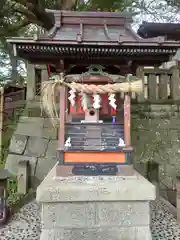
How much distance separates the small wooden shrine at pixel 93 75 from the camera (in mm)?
3598

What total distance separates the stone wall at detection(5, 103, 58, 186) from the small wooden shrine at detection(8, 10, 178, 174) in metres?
2.49

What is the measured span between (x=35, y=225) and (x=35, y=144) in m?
2.94

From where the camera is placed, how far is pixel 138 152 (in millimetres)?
6418

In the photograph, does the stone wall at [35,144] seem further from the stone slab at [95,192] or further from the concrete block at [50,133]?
the stone slab at [95,192]

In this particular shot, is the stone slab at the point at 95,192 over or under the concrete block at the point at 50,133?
under

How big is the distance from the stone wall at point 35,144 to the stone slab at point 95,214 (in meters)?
3.19

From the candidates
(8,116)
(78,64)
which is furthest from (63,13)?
(8,116)

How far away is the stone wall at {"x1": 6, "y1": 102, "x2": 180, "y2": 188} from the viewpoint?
21.0ft

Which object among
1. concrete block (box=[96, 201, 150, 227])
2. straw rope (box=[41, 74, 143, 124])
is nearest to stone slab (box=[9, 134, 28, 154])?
straw rope (box=[41, 74, 143, 124])

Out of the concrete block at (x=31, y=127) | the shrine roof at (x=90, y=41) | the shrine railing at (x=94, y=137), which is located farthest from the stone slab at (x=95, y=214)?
the concrete block at (x=31, y=127)

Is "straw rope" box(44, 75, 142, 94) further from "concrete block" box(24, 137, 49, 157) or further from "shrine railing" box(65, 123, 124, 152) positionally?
"concrete block" box(24, 137, 49, 157)

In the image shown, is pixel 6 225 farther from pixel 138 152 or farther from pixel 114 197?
pixel 138 152

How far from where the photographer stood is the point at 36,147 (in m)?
6.58

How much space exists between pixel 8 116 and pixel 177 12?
695cm
